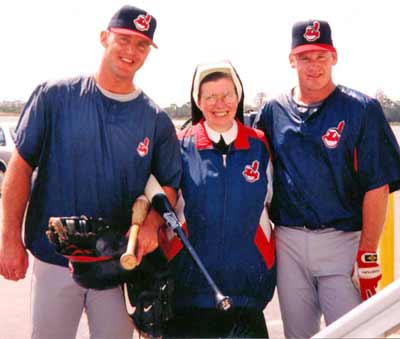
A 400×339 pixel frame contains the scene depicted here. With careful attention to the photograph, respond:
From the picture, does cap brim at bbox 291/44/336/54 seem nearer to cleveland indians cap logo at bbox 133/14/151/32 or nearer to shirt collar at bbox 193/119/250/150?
shirt collar at bbox 193/119/250/150

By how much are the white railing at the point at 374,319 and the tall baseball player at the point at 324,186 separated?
1.52 metres

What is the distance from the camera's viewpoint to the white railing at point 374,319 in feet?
5.62

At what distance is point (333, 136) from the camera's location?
3234 millimetres

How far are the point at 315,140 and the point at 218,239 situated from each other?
2.70 ft

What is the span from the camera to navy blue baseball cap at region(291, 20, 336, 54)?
132 inches

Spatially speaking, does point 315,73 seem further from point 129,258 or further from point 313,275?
point 129,258

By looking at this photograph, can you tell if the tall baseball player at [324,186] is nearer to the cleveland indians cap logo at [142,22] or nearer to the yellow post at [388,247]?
the cleveland indians cap logo at [142,22]

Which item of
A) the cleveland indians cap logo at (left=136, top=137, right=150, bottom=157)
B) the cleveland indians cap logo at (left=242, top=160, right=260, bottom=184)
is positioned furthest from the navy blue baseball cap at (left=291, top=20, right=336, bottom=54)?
the cleveland indians cap logo at (left=136, top=137, right=150, bottom=157)

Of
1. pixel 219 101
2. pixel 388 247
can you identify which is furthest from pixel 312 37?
pixel 388 247

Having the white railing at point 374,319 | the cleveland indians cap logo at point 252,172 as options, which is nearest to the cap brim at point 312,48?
the cleveland indians cap logo at point 252,172

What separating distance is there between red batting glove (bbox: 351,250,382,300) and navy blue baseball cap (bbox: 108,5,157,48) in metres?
1.76

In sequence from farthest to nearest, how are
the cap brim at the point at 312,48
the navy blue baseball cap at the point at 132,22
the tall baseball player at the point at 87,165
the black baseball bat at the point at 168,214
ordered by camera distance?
the cap brim at the point at 312,48
the navy blue baseball cap at the point at 132,22
the tall baseball player at the point at 87,165
the black baseball bat at the point at 168,214

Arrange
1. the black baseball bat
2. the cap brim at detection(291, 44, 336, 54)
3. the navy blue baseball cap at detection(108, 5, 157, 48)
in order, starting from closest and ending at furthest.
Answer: the black baseball bat → the navy blue baseball cap at detection(108, 5, 157, 48) → the cap brim at detection(291, 44, 336, 54)

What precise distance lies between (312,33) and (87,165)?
1562 millimetres
